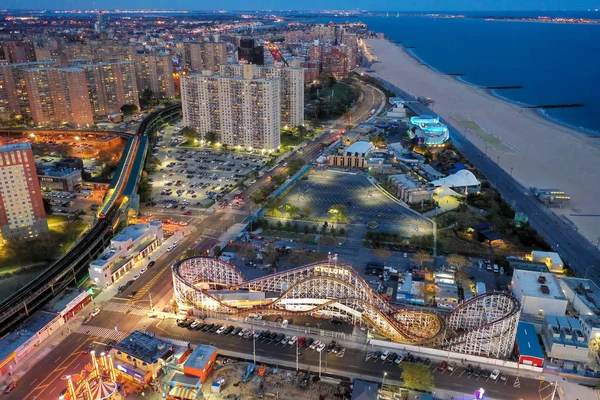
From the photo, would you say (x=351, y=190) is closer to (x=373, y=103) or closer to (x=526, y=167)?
(x=526, y=167)

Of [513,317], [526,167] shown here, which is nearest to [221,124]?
[526,167]

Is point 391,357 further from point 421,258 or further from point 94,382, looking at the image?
point 94,382

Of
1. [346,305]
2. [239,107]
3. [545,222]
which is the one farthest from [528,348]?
[239,107]

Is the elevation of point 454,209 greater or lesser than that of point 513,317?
lesser

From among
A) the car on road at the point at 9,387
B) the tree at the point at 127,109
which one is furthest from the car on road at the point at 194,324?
the tree at the point at 127,109

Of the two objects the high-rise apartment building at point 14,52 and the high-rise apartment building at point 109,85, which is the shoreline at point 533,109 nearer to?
the high-rise apartment building at point 109,85

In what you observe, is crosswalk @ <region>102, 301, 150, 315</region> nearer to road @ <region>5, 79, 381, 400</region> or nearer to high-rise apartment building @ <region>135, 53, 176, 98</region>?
road @ <region>5, 79, 381, 400</region>
